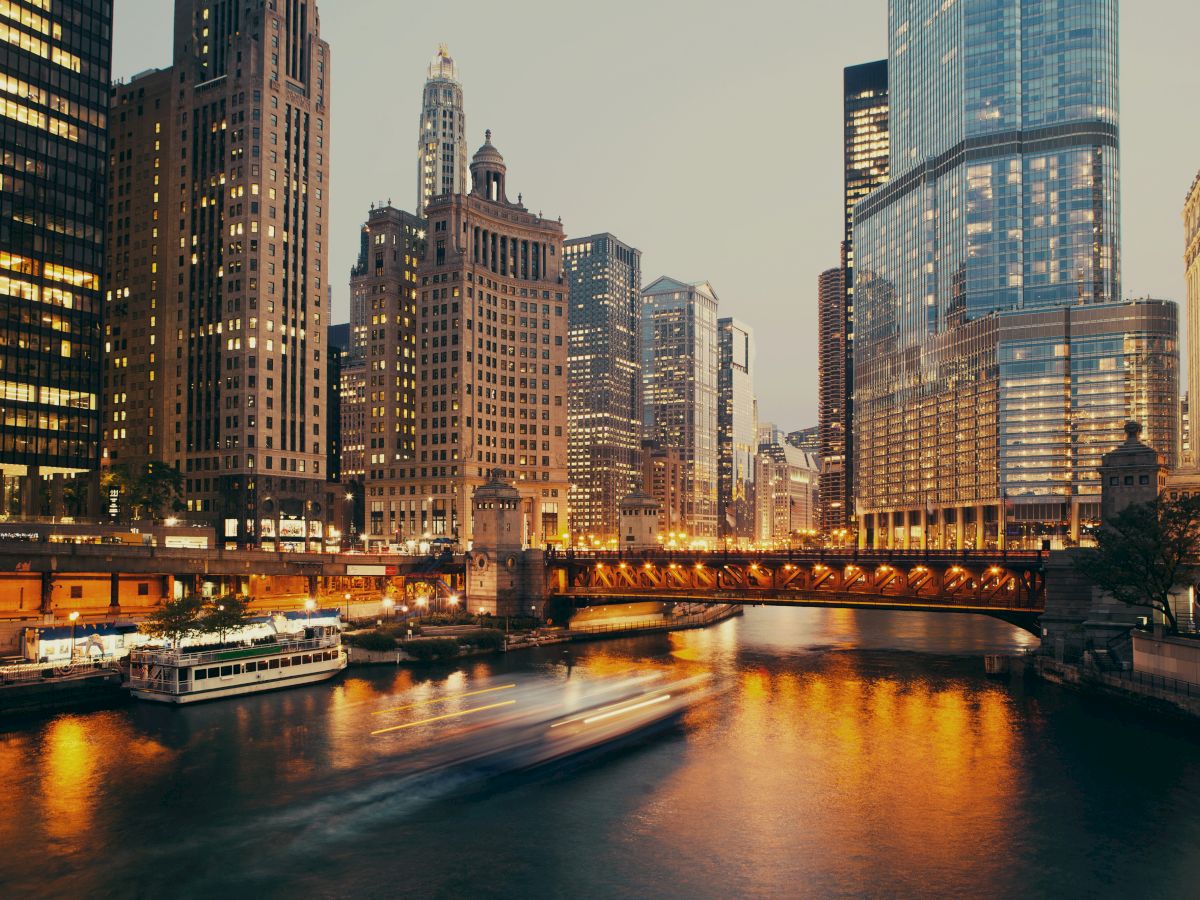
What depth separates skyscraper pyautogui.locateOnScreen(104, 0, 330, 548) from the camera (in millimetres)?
182750

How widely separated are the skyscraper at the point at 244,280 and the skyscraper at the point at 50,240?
33.9 m

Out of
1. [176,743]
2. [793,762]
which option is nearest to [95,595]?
[176,743]

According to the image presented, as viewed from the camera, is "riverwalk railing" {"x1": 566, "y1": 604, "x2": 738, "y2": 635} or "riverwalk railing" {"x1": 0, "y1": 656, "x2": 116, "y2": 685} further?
"riverwalk railing" {"x1": 566, "y1": 604, "x2": 738, "y2": 635}

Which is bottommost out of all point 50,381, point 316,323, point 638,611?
point 638,611

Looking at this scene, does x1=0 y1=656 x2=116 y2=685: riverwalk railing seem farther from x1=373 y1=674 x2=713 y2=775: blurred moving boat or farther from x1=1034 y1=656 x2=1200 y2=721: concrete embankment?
x1=1034 y1=656 x2=1200 y2=721: concrete embankment

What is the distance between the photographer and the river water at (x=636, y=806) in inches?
1892

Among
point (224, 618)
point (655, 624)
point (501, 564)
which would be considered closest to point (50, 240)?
point (501, 564)

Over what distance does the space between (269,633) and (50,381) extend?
6981cm

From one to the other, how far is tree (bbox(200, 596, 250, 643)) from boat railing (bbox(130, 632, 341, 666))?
198 centimetres

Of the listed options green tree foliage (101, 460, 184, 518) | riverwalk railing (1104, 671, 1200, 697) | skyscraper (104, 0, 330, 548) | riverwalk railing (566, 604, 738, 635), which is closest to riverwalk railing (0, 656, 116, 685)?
riverwalk railing (566, 604, 738, 635)

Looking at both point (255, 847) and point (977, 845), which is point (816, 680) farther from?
point (255, 847)

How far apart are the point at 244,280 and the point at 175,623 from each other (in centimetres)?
10595

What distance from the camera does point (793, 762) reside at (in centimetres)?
6862

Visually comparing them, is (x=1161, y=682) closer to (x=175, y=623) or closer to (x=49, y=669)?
(x=175, y=623)
